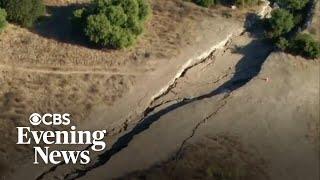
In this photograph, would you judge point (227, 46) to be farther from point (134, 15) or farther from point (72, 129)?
point (72, 129)

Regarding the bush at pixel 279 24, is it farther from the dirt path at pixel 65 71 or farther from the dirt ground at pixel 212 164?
the dirt ground at pixel 212 164

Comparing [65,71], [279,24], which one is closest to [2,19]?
[65,71]

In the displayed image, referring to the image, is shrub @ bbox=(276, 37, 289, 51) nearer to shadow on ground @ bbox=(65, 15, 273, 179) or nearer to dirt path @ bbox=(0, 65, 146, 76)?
shadow on ground @ bbox=(65, 15, 273, 179)

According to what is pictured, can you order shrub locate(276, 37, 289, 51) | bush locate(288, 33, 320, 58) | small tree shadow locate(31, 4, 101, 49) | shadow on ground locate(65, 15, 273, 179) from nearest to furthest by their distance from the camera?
shadow on ground locate(65, 15, 273, 179) < bush locate(288, 33, 320, 58) < small tree shadow locate(31, 4, 101, 49) < shrub locate(276, 37, 289, 51)

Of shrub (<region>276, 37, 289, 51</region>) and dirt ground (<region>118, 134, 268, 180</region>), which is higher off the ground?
shrub (<region>276, 37, 289, 51</region>)

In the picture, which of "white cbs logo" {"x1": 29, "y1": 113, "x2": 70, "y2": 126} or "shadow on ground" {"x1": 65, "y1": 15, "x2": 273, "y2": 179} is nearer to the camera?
"shadow on ground" {"x1": 65, "y1": 15, "x2": 273, "y2": 179}

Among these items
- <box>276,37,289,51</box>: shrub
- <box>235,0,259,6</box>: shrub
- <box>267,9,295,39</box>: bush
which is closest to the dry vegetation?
<box>235,0,259,6</box>: shrub
